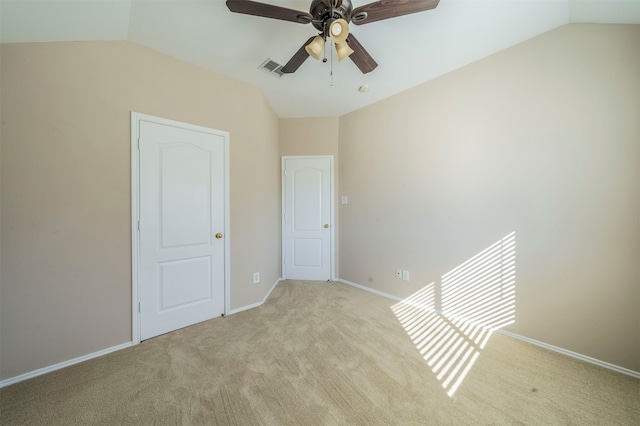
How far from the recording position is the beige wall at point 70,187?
5.13 ft

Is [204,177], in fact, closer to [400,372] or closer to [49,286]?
[49,286]

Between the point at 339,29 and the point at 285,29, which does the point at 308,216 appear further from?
the point at 339,29

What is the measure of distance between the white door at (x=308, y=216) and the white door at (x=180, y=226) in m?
1.33

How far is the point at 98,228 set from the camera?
185cm

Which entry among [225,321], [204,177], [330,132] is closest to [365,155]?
[330,132]

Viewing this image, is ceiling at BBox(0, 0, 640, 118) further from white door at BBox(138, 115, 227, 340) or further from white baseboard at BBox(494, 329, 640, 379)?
white baseboard at BBox(494, 329, 640, 379)

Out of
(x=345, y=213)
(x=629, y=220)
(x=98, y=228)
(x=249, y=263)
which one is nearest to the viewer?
(x=629, y=220)

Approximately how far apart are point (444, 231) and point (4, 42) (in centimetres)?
395

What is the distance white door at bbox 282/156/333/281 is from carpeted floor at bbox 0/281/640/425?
157 centimetres

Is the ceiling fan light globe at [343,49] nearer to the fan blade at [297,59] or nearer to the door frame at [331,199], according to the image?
the fan blade at [297,59]

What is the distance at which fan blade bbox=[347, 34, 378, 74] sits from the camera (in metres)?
1.63

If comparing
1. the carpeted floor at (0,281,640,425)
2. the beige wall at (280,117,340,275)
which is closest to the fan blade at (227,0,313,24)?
the beige wall at (280,117,340,275)

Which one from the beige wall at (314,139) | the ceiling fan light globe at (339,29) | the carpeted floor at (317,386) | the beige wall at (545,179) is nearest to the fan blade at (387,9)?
the ceiling fan light globe at (339,29)

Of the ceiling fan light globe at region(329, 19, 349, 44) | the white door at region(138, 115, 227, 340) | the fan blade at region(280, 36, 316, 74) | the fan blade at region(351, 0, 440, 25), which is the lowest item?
the white door at region(138, 115, 227, 340)
